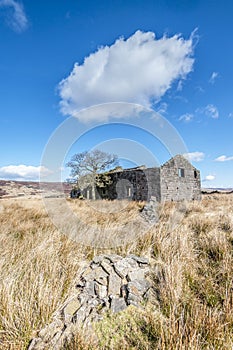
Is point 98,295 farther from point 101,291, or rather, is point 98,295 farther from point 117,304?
point 117,304

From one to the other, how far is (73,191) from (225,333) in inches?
1044

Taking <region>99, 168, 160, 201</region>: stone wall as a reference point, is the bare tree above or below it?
above

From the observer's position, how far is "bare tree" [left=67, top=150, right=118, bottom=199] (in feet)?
77.7

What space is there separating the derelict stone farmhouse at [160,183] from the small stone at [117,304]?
14.4 metres

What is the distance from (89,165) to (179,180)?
1092 centimetres

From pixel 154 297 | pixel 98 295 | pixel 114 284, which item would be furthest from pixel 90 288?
pixel 154 297

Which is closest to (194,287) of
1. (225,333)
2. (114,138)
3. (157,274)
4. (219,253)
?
(157,274)

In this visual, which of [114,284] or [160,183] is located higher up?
[160,183]

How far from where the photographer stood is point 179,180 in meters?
18.5

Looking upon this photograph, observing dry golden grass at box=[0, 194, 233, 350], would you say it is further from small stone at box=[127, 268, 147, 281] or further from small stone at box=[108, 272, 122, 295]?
small stone at box=[108, 272, 122, 295]

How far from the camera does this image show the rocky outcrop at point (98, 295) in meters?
1.82

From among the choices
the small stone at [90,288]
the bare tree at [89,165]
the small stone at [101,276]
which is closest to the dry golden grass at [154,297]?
the small stone at [90,288]

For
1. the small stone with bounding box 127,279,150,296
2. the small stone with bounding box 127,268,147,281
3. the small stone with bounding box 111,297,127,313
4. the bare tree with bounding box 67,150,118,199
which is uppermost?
the bare tree with bounding box 67,150,118,199

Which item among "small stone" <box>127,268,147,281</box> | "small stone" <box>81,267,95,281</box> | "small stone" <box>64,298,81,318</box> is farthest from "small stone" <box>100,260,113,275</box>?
"small stone" <box>64,298,81,318</box>
